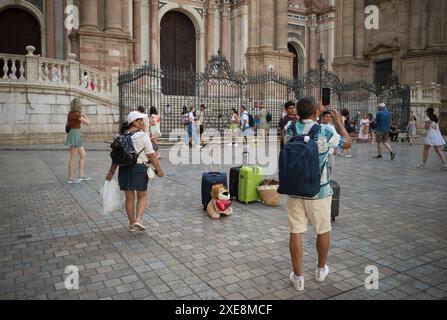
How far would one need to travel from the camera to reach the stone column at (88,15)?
67.1 feet

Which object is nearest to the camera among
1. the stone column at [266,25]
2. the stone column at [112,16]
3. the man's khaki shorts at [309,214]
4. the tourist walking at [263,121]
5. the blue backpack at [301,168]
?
the blue backpack at [301,168]

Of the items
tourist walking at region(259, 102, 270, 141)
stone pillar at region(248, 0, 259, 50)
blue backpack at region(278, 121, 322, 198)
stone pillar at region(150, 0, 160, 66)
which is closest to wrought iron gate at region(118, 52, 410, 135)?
tourist walking at region(259, 102, 270, 141)

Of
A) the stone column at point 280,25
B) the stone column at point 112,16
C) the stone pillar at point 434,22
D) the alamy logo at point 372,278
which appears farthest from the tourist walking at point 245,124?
the stone pillar at point 434,22

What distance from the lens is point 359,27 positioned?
3297cm

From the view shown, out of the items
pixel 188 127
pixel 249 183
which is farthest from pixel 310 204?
pixel 188 127

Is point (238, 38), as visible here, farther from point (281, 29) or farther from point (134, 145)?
point (134, 145)

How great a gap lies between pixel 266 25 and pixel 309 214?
25.1 meters

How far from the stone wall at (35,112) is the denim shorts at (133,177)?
12609 mm

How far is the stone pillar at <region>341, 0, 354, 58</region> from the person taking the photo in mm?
32375

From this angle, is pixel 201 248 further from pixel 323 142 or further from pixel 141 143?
pixel 323 142

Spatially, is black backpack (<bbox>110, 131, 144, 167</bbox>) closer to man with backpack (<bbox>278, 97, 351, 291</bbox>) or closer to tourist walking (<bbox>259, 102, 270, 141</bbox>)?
man with backpack (<bbox>278, 97, 351, 291</bbox>)

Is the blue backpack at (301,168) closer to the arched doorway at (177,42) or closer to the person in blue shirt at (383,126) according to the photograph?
the person in blue shirt at (383,126)

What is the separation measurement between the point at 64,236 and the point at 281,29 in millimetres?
25010
